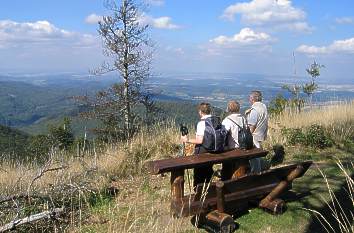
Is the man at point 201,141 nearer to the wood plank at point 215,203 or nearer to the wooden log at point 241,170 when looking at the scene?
the wooden log at point 241,170

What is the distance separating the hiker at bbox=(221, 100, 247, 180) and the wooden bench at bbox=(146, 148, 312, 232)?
127 millimetres

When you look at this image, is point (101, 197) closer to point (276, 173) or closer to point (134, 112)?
point (276, 173)

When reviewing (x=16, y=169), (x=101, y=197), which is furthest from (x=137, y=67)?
(x=101, y=197)

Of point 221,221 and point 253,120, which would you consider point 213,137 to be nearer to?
point 221,221

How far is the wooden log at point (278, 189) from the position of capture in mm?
5949

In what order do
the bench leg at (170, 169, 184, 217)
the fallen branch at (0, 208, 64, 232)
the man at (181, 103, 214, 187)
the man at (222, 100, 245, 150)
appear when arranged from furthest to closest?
1. the man at (222, 100, 245, 150)
2. the man at (181, 103, 214, 187)
3. the bench leg at (170, 169, 184, 217)
4. the fallen branch at (0, 208, 64, 232)

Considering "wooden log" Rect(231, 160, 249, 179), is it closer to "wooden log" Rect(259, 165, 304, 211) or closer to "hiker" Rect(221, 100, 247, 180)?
"hiker" Rect(221, 100, 247, 180)

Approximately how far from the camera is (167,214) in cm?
612

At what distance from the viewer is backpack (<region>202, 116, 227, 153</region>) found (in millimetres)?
5934

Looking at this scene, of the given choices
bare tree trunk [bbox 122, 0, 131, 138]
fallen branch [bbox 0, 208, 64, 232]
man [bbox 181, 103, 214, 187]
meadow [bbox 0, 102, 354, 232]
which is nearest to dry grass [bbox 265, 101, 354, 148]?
meadow [bbox 0, 102, 354, 232]

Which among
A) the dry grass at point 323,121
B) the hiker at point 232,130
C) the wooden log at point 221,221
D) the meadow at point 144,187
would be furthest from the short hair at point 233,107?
the dry grass at point 323,121

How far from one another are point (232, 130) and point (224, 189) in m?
1.43

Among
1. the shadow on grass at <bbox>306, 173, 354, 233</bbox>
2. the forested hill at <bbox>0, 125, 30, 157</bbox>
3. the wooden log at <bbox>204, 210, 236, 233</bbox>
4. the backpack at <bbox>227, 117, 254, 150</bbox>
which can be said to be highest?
the backpack at <bbox>227, 117, 254, 150</bbox>

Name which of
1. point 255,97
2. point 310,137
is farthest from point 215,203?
point 310,137
